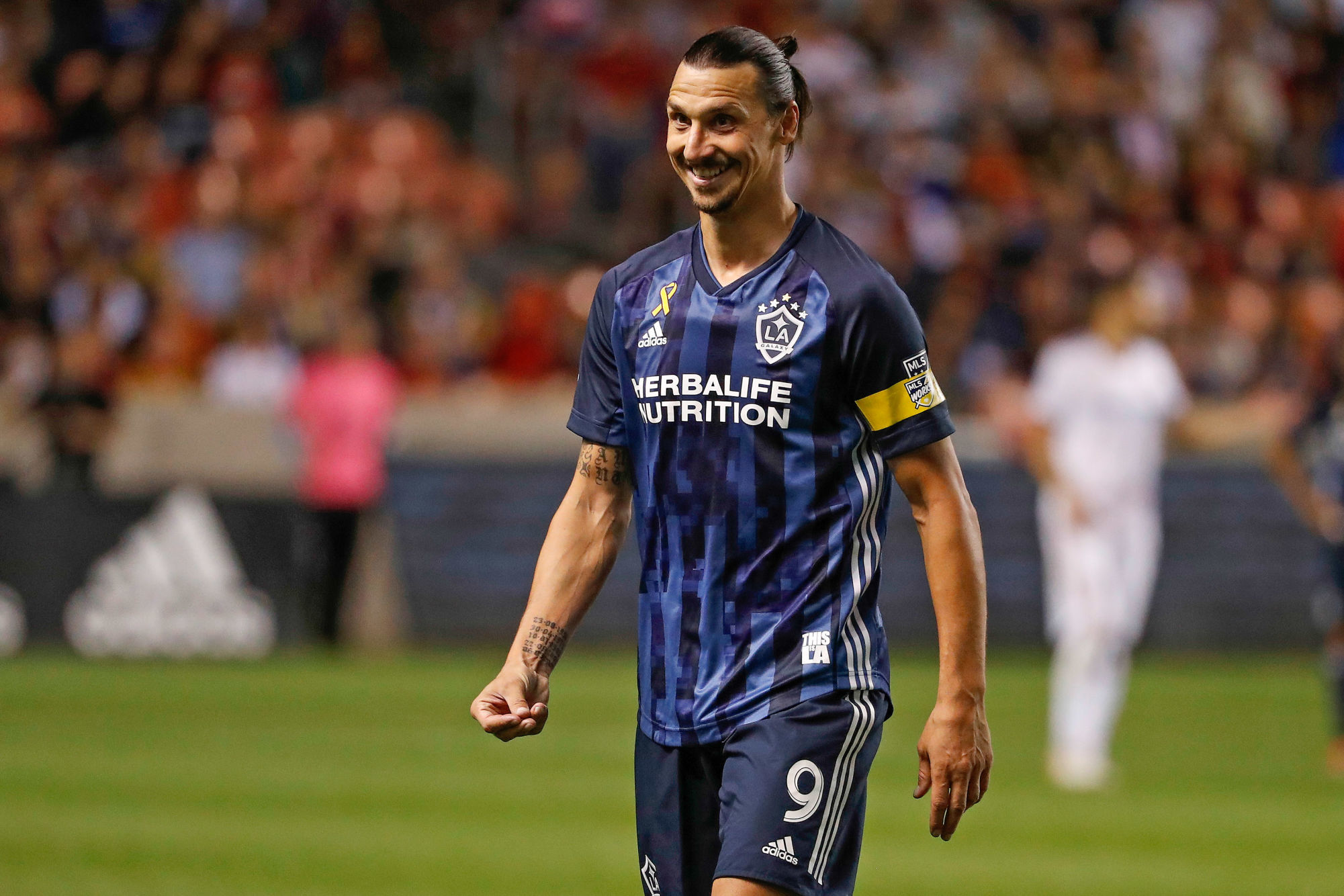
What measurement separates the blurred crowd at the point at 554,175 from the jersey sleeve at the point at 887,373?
13.7m

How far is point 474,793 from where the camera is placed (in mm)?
11484

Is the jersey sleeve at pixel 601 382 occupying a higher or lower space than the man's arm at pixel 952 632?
higher

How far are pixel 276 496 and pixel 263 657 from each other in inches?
57.4

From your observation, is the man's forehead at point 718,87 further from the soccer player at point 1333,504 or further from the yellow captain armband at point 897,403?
the soccer player at point 1333,504

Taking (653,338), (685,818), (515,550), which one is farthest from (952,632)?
(515,550)

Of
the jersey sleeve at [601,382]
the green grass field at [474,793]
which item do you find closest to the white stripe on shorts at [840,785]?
the jersey sleeve at [601,382]

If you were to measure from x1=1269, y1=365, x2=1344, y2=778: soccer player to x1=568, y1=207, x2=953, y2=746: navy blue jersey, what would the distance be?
8.45 metres

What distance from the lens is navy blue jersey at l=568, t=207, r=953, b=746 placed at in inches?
181

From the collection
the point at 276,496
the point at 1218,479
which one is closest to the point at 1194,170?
the point at 1218,479

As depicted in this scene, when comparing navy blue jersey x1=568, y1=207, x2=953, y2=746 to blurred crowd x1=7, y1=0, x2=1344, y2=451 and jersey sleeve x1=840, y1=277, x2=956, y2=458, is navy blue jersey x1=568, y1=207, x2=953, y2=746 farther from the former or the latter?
blurred crowd x1=7, y1=0, x2=1344, y2=451

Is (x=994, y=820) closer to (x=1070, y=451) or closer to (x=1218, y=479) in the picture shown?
(x=1070, y=451)

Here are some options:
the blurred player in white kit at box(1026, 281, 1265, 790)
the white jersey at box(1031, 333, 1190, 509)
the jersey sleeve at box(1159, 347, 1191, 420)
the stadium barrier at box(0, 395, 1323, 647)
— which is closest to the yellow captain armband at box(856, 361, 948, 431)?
the blurred player in white kit at box(1026, 281, 1265, 790)

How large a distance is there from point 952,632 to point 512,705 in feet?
3.17

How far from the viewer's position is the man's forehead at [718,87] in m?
4.57
